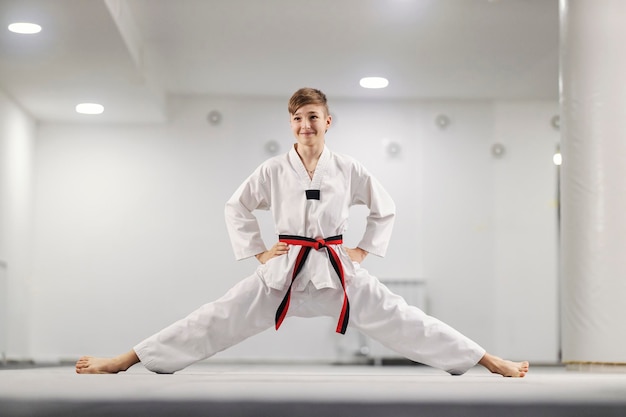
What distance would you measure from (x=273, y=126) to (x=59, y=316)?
2.25 meters

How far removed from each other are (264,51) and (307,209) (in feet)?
11.0

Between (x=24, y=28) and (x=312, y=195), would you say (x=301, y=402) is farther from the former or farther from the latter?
(x=24, y=28)

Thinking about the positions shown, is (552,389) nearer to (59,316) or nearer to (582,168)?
(582,168)

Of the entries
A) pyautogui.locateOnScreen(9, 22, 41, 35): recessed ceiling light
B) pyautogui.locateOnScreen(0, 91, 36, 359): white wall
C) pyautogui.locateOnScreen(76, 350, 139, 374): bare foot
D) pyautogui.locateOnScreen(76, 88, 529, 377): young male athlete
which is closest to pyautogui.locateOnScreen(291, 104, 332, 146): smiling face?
pyautogui.locateOnScreen(76, 88, 529, 377): young male athlete

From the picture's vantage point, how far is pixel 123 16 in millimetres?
4965

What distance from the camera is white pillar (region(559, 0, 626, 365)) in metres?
3.62

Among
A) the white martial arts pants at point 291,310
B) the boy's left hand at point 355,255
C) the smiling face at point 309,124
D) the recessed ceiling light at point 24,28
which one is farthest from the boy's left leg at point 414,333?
the recessed ceiling light at point 24,28

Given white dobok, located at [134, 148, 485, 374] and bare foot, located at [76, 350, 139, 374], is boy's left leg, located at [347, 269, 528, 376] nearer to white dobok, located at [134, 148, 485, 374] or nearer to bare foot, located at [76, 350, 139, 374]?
white dobok, located at [134, 148, 485, 374]

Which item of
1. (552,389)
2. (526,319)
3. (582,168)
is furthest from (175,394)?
(526,319)

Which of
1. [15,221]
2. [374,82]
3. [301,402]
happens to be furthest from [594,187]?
[15,221]

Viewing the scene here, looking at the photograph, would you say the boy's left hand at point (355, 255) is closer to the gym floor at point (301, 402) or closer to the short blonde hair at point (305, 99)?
the short blonde hair at point (305, 99)

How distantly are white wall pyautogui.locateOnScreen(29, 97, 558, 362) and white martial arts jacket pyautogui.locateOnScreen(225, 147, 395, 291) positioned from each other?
402cm

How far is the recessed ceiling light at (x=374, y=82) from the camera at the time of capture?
21.4ft

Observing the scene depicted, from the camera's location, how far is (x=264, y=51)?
5844 millimetres
